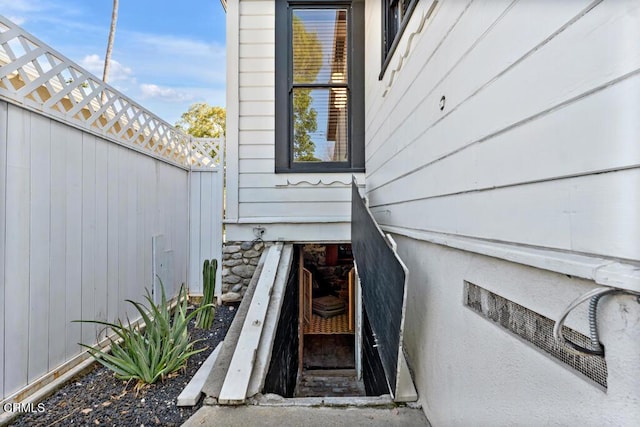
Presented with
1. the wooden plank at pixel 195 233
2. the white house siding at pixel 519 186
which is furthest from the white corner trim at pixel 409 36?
the wooden plank at pixel 195 233

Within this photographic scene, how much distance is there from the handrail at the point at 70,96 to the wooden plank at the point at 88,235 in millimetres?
212

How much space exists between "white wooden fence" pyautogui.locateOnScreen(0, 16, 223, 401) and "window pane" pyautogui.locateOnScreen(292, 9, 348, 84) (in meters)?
1.97

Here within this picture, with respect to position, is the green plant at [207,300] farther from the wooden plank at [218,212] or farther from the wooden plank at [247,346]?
the wooden plank at [218,212]

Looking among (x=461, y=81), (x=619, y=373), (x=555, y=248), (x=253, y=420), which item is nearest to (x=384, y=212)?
(x=461, y=81)

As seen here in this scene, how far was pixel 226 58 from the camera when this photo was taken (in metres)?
4.01

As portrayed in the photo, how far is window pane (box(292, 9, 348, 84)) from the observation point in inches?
160

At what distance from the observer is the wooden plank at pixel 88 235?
8.20 feet

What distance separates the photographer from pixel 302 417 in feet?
6.01

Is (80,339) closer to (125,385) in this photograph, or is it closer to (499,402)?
(125,385)

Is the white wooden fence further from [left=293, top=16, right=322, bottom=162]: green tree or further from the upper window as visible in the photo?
the upper window

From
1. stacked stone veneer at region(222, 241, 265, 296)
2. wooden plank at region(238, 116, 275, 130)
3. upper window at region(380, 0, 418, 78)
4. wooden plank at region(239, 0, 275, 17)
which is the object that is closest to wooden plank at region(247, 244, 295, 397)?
stacked stone veneer at region(222, 241, 265, 296)

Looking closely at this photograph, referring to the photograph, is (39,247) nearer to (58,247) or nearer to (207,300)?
(58,247)

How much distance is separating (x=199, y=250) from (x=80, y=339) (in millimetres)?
2221

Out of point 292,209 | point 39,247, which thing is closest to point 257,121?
point 292,209
